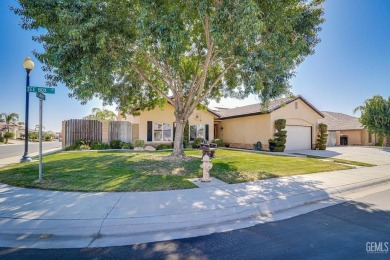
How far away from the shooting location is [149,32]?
7824 millimetres

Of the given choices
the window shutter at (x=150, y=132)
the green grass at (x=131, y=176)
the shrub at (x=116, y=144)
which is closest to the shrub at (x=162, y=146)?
the window shutter at (x=150, y=132)

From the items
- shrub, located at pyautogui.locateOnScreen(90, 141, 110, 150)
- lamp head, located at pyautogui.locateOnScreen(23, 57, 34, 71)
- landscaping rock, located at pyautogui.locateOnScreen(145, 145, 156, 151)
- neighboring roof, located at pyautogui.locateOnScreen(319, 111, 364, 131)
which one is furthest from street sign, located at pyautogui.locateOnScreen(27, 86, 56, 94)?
neighboring roof, located at pyautogui.locateOnScreen(319, 111, 364, 131)

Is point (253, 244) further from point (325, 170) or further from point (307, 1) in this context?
point (307, 1)

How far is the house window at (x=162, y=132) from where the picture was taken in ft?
66.2

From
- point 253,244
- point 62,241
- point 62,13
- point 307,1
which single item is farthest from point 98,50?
point 307,1

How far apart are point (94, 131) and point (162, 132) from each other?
609 cm

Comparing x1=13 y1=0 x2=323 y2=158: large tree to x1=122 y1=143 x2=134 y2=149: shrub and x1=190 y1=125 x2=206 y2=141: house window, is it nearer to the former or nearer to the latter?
x1=122 y1=143 x2=134 y2=149: shrub

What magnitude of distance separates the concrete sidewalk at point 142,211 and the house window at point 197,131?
1517cm

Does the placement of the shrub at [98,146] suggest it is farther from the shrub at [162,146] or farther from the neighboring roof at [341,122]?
the neighboring roof at [341,122]

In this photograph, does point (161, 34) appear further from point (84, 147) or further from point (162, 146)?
point (84, 147)

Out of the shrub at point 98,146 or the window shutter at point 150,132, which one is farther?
the window shutter at point 150,132

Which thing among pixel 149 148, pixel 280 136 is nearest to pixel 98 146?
pixel 149 148

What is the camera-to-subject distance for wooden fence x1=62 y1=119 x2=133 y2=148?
688 inches

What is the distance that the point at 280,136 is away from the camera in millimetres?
18594
